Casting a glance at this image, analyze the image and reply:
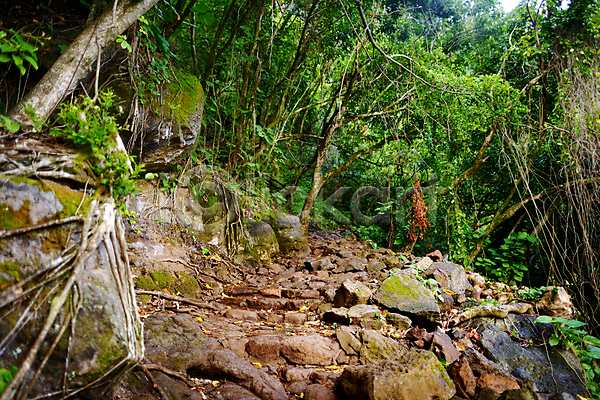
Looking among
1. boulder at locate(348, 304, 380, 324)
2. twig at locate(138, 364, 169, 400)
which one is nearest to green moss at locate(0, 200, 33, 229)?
twig at locate(138, 364, 169, 400)

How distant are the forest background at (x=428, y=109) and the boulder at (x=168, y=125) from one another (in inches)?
8.0

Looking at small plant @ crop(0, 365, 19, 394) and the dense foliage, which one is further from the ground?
the dense foliage

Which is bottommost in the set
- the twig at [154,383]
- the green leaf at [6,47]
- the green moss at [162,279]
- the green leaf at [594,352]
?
the green moss at [162,279]

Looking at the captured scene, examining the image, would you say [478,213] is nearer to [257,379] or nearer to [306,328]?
[306,328]

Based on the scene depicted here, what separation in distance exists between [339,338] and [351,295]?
2.90 ft

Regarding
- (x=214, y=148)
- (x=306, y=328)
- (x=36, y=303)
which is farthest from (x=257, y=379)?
(x=214, y=148)

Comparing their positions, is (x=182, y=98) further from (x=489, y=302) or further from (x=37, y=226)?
(x=489, y=302)

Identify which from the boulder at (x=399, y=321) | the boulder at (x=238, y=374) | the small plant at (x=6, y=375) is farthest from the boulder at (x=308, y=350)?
the small plant at (x=6, y=375)

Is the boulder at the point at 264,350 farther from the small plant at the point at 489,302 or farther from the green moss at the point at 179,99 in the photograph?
the small plant at the point at 489,302

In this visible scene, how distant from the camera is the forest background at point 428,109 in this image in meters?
5.06

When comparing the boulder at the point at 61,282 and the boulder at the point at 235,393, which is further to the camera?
the boulder at the point at 235,393

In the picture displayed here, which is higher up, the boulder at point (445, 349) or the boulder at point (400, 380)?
the boulder at point (400, 380)

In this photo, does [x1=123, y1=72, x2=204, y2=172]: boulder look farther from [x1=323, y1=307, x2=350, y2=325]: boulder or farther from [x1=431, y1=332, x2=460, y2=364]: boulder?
[x1=431, y1=332, x2=460, y2=364]: boulder

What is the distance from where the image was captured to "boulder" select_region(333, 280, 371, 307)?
3.98 metres
